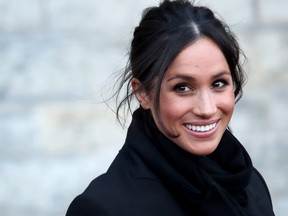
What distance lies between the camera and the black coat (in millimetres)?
2279

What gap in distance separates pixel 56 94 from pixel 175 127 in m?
2.13

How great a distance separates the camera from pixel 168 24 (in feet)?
7.79

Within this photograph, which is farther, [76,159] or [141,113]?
[76,159]

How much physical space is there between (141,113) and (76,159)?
2.02 metres

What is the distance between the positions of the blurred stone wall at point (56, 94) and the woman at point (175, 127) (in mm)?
1954

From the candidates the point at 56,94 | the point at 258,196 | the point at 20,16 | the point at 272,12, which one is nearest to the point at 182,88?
the point at 258,196

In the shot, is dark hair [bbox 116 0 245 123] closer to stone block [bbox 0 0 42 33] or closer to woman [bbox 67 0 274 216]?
woman [bbox 67 0 274 216]

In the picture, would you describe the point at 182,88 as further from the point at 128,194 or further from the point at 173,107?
the point at 128,194

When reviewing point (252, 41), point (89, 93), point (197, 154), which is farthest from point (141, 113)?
point (252, 41)

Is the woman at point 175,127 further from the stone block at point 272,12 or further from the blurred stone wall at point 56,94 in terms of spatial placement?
the stone block at point 272,12

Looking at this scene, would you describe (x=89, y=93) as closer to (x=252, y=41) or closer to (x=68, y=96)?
(x=68, y=96)

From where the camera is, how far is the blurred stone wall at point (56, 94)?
4.36 m

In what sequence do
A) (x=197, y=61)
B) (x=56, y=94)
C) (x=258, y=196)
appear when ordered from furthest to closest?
(x=56, y=94), (x=258, y=196), (x=197, y=61)

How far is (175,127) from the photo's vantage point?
2342 millimetres
